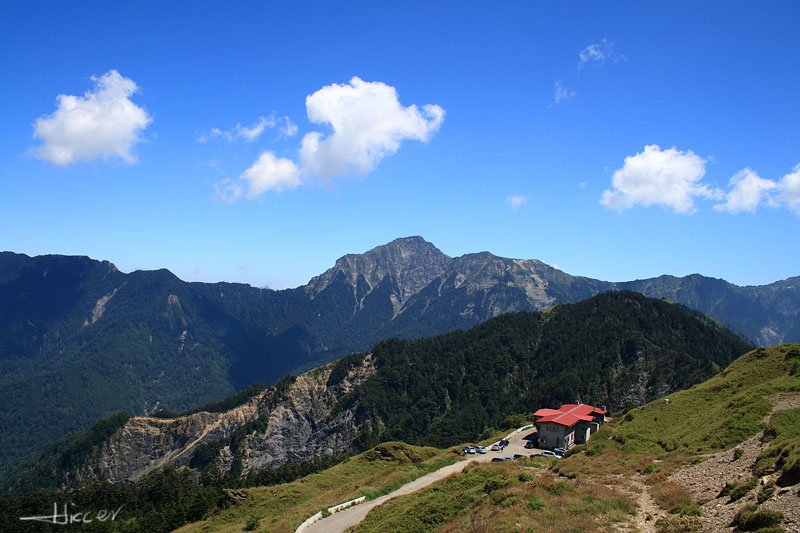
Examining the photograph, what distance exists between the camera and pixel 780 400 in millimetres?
49719

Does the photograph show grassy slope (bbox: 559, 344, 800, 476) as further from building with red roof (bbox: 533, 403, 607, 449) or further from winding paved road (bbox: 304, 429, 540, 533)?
winding paved road (bbox: 304, 429, 540, 533)

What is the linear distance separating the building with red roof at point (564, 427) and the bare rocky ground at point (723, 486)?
112 ft

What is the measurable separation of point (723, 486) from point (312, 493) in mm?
52285

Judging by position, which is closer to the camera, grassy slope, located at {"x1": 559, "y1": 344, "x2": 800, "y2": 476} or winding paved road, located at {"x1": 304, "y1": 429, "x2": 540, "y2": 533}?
grassy slope, located at {"x1": 559, "y1": 344, "x2": 800, "y2": 476}

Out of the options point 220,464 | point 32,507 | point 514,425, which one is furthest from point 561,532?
point 220,464

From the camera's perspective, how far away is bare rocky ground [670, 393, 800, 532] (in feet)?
79.0

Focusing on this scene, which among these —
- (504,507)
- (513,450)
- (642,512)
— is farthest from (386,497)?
(642,512)

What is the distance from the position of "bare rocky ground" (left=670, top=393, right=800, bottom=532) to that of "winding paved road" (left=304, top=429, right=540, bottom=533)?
21573 millimetres

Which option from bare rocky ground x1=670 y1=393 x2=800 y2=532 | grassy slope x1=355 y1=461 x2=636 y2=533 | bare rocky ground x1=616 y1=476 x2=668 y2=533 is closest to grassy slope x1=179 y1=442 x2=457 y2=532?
grassy slope x1=355 y1=461 x2=636 y2=533

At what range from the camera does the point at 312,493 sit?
70.5 meters

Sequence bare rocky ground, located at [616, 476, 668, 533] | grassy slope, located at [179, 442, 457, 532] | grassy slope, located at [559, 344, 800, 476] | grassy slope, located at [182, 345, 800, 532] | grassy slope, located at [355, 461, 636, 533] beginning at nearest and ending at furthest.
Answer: bare rocky ground, located at [616, 476, 668, 533] < grassy slope, located at [355, 461, 636, 533] < grassy slope, located at [182, 345, 800, 532] < grassy slope, located at [559, 344, 800, 476] < grassy slope, located at [179, 442, 457, 532]

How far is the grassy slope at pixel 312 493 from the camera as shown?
185 feet

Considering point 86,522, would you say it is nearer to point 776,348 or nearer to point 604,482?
point 604,482

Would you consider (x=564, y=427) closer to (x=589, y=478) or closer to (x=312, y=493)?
(x=312, y=493)
